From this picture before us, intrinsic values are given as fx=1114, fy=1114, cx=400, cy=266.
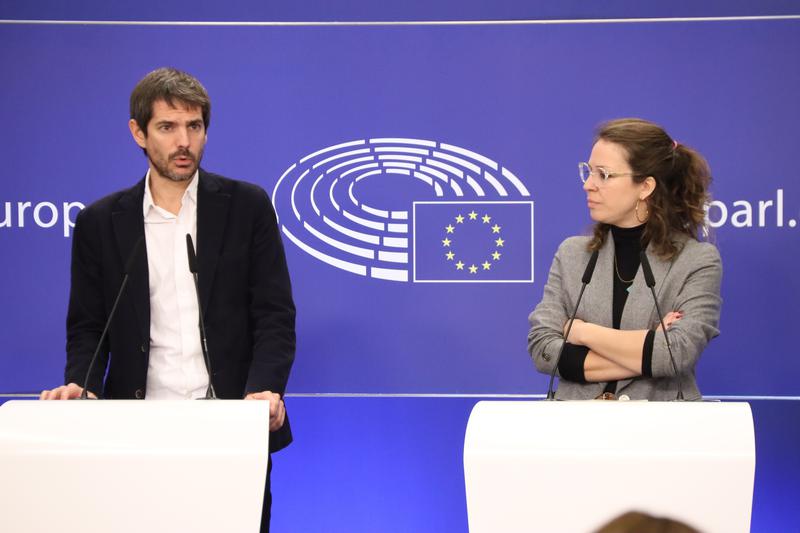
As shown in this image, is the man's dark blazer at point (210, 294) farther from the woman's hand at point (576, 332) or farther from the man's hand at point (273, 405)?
the woman's hand at point (576, 332)

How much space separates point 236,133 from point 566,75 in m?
1.38

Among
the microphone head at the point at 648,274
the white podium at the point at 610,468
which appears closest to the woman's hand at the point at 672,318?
the microphone head at the point at 648,274

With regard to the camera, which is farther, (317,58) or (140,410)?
(317,58)

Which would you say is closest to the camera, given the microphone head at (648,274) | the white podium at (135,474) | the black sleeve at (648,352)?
the white podium at (135,474)

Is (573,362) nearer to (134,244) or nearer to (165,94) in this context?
(134,244)

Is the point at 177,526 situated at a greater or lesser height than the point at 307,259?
lesser

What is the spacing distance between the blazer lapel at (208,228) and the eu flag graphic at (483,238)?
140cm

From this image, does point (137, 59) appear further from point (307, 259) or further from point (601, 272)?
point (601, 272)

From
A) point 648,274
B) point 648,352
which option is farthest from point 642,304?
point 648,274

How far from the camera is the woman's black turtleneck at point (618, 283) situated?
3186 mm

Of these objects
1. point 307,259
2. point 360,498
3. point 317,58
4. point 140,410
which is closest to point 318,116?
point 317,58

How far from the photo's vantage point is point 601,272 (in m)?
3.25

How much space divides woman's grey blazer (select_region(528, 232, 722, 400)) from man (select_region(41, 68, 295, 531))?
77 cm

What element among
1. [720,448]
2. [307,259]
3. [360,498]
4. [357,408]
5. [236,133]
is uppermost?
[236,133]
